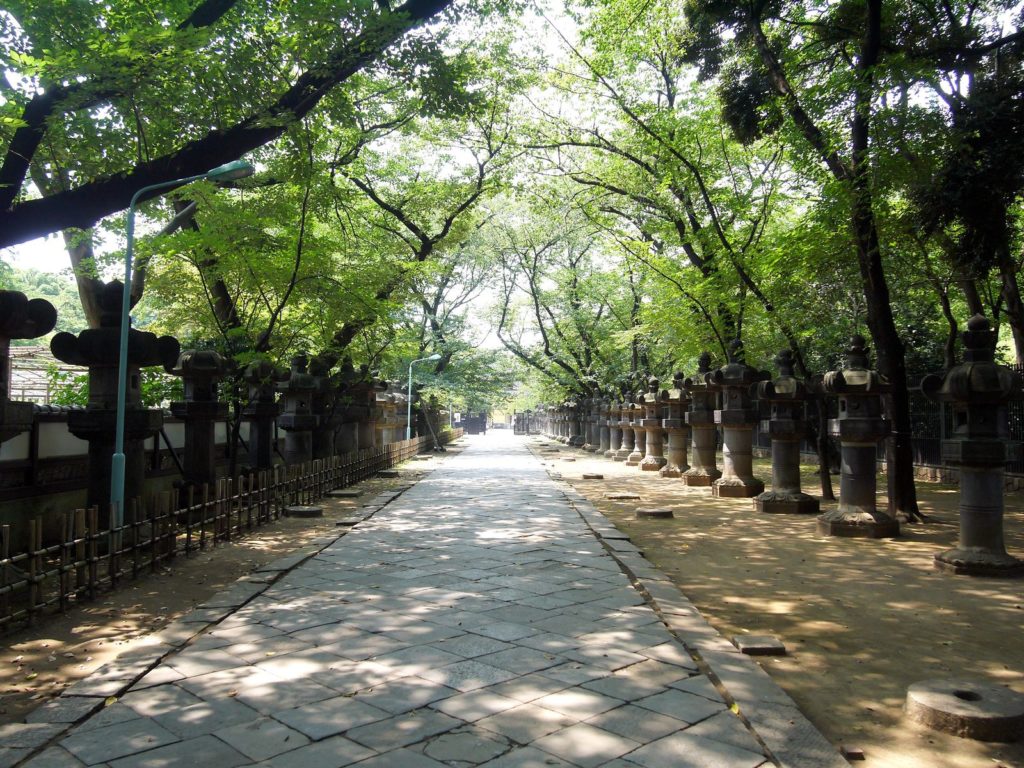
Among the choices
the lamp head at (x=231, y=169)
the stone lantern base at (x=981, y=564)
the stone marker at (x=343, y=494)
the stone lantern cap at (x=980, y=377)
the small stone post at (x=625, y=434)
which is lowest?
the stone marker at (x=343, y=494)

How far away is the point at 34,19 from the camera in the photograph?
752cm

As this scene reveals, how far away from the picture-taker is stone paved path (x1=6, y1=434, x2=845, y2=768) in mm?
3148

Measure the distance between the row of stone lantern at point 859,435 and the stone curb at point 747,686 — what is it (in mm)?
3147

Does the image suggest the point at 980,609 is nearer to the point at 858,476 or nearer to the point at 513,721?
the point at 858,476

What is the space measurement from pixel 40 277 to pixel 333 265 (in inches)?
1824

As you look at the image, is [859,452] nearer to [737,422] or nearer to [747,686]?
[737,422]

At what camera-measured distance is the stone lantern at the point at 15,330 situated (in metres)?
5.55

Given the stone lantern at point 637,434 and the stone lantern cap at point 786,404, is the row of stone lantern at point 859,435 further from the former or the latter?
the stone lantern at point 637,434

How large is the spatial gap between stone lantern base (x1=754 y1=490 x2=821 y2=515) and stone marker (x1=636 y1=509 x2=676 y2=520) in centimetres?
160

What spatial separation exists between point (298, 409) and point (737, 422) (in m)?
8.39

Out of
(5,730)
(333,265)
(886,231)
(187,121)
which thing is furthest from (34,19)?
(886,231)

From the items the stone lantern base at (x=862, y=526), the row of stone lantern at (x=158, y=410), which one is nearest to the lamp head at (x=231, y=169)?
the row of stone lantern at (x=158, y=410)

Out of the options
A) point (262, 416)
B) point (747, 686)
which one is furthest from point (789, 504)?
point (262, 416)

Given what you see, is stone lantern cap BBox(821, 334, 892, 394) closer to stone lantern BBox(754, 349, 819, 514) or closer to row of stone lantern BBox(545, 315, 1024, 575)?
row of stone lantern BBox(545, 315, 1024, 575)
